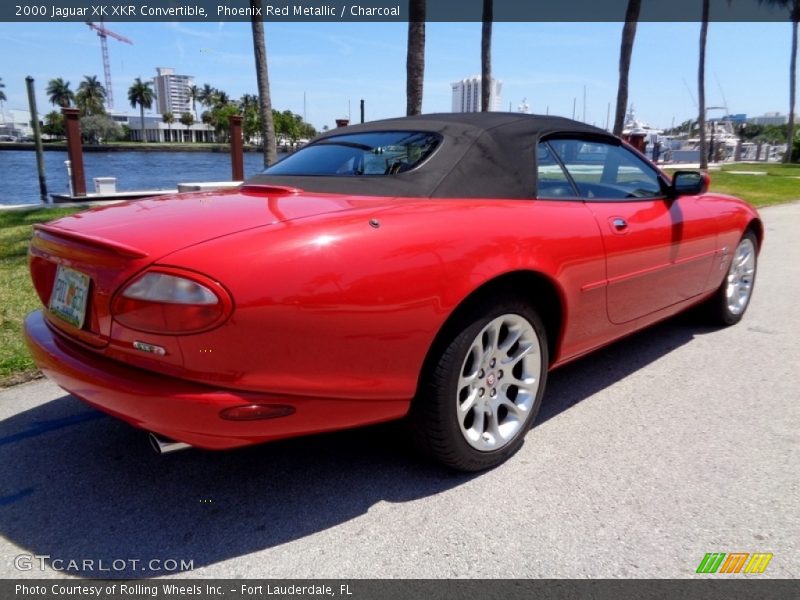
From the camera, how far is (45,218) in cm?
969

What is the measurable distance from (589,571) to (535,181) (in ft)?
5.47

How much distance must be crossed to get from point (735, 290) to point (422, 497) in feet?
11.2

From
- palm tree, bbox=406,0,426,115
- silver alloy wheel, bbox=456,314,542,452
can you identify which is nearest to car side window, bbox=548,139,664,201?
silver alloy wheel, bbox=456,314,542,452

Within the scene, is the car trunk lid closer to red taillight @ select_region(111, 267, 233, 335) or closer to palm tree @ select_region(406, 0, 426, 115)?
red taillight @ select_region(111, 267, 233, 335)

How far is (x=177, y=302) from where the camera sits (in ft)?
6.05

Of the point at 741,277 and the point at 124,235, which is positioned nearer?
the point at 124,235

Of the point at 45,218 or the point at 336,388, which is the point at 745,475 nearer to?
the point at 336,388

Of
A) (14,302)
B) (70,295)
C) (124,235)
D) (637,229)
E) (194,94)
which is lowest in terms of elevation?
(14,302)

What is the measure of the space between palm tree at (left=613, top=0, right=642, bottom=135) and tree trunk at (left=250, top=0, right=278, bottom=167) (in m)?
9.55

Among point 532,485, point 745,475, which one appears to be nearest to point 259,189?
point 532,485

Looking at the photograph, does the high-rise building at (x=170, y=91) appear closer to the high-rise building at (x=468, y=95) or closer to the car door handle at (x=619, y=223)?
the high-rise building at (x=468, y=95)

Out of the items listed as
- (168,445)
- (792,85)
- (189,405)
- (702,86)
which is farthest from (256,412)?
(792,85)

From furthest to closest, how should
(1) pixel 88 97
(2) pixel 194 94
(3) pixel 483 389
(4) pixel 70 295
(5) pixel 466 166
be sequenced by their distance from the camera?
(2) pixel 194 94 → (1) pixel 88 97 → (5) pixel 466 166 → (3) pixel 483 389 → (4) pixel 70 295

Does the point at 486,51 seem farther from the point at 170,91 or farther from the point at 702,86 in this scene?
the point at 170,91
